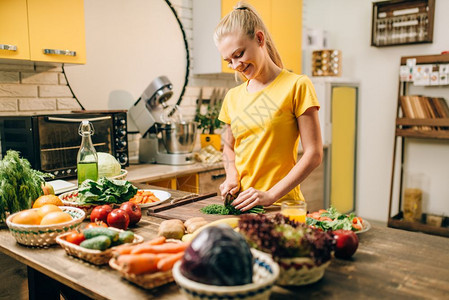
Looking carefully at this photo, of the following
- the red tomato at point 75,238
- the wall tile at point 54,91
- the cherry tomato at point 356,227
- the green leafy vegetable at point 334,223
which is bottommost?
the cherry tomato at point 356,227

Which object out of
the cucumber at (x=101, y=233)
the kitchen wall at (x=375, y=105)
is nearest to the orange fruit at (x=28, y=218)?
the cucumber at (x=101, y=233)

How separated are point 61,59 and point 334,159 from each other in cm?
310

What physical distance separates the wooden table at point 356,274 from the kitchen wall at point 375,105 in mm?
3393

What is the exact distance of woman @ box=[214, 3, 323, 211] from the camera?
1.71 m

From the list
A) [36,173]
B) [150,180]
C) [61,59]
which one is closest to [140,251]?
[36,173]

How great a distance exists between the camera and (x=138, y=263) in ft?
3.35

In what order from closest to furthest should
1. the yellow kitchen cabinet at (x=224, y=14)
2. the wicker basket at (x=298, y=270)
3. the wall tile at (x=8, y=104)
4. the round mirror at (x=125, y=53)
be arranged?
1. the wicker basket at (x=298, y=270)
2. the wall tile at (x=8, y=104)
3. the round mirror at (x=125, y=53)
4. the yellow kitchen cabinet at (x=224, y=14)

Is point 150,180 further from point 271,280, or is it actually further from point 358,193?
point 358,193

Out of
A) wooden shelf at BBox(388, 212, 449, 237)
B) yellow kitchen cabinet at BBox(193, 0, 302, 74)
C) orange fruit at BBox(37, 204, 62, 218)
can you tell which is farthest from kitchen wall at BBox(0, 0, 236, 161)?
wooden shelf at BBox(388, 212, 449, 237)

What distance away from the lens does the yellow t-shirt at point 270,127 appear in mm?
1731

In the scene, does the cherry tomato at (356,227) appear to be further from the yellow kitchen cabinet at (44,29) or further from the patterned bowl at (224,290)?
the yellow kitchen cabinet at (44,29)

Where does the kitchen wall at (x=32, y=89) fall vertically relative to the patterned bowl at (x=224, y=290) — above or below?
above

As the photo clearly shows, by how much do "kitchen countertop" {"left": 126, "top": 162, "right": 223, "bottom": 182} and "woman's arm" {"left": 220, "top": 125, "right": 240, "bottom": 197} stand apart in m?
0.79

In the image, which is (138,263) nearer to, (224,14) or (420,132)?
(224,14)
